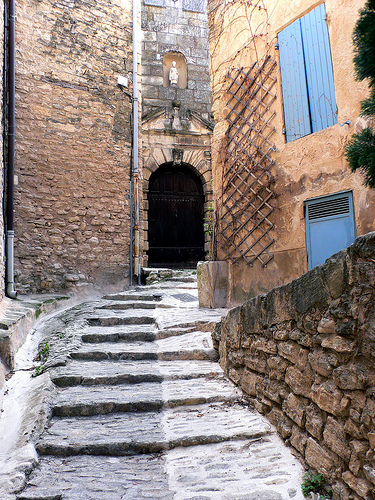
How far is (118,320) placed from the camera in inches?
177

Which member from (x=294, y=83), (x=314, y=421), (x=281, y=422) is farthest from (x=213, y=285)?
(x=314, y=421)

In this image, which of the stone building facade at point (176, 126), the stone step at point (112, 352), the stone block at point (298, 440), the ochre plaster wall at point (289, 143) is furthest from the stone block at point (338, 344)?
the stone building facade at point (176, 126)

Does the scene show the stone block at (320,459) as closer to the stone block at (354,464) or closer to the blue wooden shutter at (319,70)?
the stone block at (354,464)

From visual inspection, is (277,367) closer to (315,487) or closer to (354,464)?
(315,487)

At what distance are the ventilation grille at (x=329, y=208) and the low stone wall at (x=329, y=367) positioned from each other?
6.57ft

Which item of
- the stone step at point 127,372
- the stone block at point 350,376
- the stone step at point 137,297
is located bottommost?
the stone step at point 127,372

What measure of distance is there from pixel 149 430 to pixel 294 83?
399 cm

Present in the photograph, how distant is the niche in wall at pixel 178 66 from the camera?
9734 mm

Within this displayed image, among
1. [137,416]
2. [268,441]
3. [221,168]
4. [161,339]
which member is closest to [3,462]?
[137,416]

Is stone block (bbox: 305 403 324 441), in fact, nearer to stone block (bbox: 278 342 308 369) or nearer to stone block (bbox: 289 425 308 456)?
stone block (bbox: 289 425 308 456)

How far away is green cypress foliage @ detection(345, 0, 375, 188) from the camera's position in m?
1.67

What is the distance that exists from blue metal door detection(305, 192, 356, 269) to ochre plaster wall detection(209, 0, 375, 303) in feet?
0.28

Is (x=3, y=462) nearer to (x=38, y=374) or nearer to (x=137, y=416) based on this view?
(x=137, y=416)

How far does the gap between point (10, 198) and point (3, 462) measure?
15.8 ft
